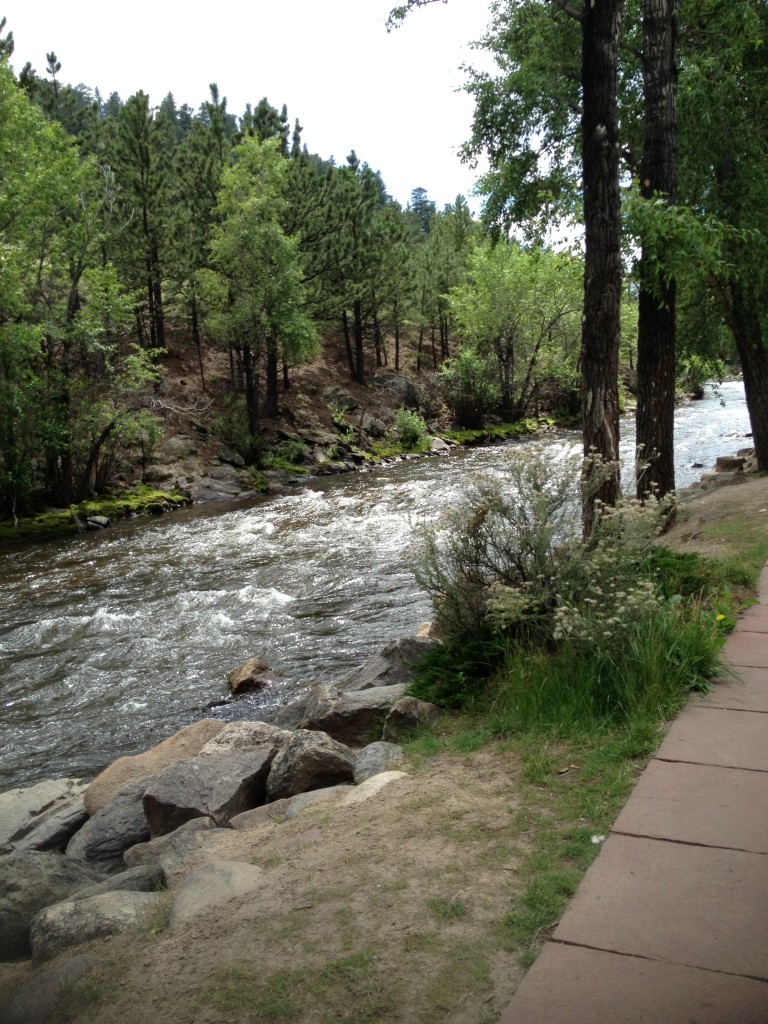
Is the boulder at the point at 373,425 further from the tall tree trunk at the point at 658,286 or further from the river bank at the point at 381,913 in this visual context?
the river bank at the point at 381,913

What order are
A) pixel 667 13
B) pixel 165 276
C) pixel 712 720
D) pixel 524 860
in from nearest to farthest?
pixel 524 860 → pixel 712 720 → pixel 667 13 → pixel 165 276

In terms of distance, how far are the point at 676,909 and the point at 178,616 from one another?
29.0 feet

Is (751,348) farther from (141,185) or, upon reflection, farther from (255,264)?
(141,185)

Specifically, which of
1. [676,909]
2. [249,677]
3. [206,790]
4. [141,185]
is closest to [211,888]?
[206,790]

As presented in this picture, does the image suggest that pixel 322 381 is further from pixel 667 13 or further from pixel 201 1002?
pixel 201 1002

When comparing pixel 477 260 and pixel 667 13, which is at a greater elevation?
pixel 477 260

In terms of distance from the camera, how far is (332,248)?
31188mm

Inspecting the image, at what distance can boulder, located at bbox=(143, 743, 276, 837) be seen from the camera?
4.96 meters

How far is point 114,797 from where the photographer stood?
5648 mm

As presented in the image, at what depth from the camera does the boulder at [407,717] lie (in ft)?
16.8

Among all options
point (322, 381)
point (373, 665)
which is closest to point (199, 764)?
point (373, 665)

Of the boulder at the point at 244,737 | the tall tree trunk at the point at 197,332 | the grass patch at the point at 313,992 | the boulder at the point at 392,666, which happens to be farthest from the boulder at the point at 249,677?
the tall tree trunk at the point at 197,332

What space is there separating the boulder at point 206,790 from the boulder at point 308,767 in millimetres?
147

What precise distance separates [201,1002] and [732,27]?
461 inches
